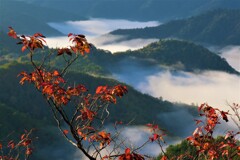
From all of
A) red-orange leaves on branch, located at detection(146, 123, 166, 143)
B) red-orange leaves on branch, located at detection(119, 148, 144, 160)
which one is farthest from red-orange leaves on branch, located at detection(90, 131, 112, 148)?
red-orange leaves on branch, located at detection(146, 123, 166, 143)

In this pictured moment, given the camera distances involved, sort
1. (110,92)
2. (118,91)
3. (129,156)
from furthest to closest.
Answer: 1. (110,92)
2. (118,91)
3. (129,156)

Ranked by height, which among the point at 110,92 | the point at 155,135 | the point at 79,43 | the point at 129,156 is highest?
the point at 79,43

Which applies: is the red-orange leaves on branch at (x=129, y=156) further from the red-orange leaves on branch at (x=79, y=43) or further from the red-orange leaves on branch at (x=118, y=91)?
the red-orange leaves on branch at (x=79, y=43)

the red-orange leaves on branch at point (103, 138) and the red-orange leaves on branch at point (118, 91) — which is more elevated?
the red-orange leaves on branch at point (118, 91)

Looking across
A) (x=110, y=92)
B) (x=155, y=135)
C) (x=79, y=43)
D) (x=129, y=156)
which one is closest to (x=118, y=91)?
(x=110, y=92)

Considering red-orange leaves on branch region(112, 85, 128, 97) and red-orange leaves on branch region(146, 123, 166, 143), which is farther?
red-orange leaves on branch region(146, 123, 166, 143)

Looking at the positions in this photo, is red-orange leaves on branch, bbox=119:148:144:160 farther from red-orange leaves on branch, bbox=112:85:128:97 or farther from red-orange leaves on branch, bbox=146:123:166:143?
red-orange leaves on branch, bbox=146:123:166:143

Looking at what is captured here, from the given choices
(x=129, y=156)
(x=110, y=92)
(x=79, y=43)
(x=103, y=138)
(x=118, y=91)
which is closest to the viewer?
(x=129, y=156)

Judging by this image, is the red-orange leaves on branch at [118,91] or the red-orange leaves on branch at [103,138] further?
the red-orange leaves on branch at [103,138]

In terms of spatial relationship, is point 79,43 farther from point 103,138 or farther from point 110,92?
point 103,138

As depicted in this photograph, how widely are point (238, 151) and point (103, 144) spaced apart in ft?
18.1

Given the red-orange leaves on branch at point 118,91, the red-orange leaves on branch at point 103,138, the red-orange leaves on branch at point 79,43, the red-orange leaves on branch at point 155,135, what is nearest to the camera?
the red-orange leaves on branch at point 79,43

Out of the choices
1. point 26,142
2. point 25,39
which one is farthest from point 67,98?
point 26,142

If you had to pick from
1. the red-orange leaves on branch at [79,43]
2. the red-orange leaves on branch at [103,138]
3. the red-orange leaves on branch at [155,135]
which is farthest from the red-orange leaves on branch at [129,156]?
the red-orange leaves on branch at [79,43]
